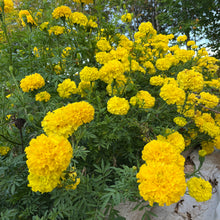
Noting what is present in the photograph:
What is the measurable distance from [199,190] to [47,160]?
106 centimetres

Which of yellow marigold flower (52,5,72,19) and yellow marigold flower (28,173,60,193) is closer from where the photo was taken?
yellow marigold flower (28,173,60,193)

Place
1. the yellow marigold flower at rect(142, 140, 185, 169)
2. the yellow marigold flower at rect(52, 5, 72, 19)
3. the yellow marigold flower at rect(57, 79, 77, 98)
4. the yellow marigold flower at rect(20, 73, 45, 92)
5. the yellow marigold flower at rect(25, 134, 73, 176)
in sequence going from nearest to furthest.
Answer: the yellow marigold flower at rect(25, 134, 73, 176)
the yellow marigold flower at rect(142, 140, 185, 169)
the yellow marigold flower at rect(20, 73, 45, 92)
the yellow marigold flower at rect(57, 79, 77, 98)
the yellow marigold flower at rect(52, 5, 72, 19)

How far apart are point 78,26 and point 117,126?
124 centimetres

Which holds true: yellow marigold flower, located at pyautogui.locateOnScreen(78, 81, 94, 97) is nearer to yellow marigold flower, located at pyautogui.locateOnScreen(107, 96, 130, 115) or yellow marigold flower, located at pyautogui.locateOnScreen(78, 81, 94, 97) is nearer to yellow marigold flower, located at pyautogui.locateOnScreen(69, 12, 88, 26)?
yellow marigold flower, located at pyautogui.locateOnScreen(107, 96, 130, 115)

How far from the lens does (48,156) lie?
783mm

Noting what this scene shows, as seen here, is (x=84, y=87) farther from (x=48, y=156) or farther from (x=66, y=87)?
(x=48, y=156)

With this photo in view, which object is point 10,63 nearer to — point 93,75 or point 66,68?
point 66,68

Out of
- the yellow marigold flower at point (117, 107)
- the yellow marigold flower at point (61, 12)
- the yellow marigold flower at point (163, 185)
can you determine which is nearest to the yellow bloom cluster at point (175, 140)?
the yellow marigold flower at point (117, 107)

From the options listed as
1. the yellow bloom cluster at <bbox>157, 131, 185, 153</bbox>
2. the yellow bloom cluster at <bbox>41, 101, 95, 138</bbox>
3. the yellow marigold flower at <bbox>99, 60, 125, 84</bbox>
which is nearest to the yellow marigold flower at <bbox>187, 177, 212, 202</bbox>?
the yellow bloom cluster at <bbox>157, 131, 185, 153</bbox>

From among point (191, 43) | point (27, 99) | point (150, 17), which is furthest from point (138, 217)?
point (150, 17)

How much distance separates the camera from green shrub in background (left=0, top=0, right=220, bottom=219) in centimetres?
85

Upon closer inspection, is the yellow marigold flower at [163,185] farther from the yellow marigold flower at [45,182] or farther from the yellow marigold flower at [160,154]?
the yellow marigold flower at [45,182]

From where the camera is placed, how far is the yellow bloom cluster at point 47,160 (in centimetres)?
78

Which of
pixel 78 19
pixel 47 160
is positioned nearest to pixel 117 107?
pixel 47 160
